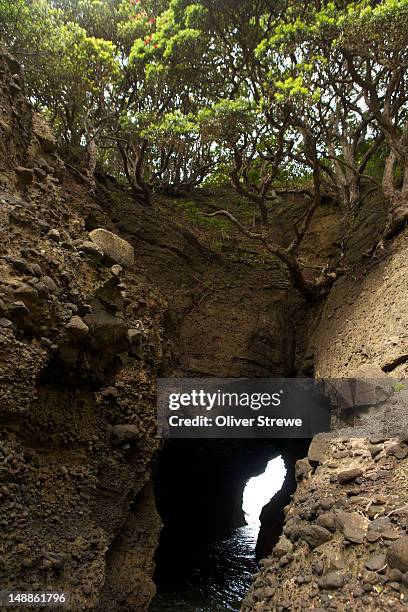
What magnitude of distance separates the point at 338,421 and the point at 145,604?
389cm

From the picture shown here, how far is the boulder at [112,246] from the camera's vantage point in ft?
23.3

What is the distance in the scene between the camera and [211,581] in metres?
11.3

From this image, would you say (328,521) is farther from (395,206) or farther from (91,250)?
(395,206)

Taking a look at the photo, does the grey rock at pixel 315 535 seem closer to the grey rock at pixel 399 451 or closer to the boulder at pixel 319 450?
the grey rock at pixel 399 451

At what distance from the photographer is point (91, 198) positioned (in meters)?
10.4

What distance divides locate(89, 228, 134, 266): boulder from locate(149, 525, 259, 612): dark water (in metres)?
7.18

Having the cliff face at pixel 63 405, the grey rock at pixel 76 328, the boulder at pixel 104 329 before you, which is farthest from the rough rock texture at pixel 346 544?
the grey rock at pixel 76 328

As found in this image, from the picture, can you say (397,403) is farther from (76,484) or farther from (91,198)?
(91,198)

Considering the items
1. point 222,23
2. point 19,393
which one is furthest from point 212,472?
point 222,23

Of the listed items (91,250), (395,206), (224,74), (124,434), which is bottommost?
(124,434)

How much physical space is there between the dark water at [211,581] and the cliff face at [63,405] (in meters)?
3.53

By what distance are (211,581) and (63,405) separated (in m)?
8.36

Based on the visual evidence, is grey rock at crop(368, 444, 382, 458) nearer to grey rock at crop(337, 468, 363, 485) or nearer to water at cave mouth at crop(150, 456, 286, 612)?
grey rock at crop(337, 468, 363, 485)

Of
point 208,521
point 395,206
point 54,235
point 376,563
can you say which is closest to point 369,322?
point 395,206
